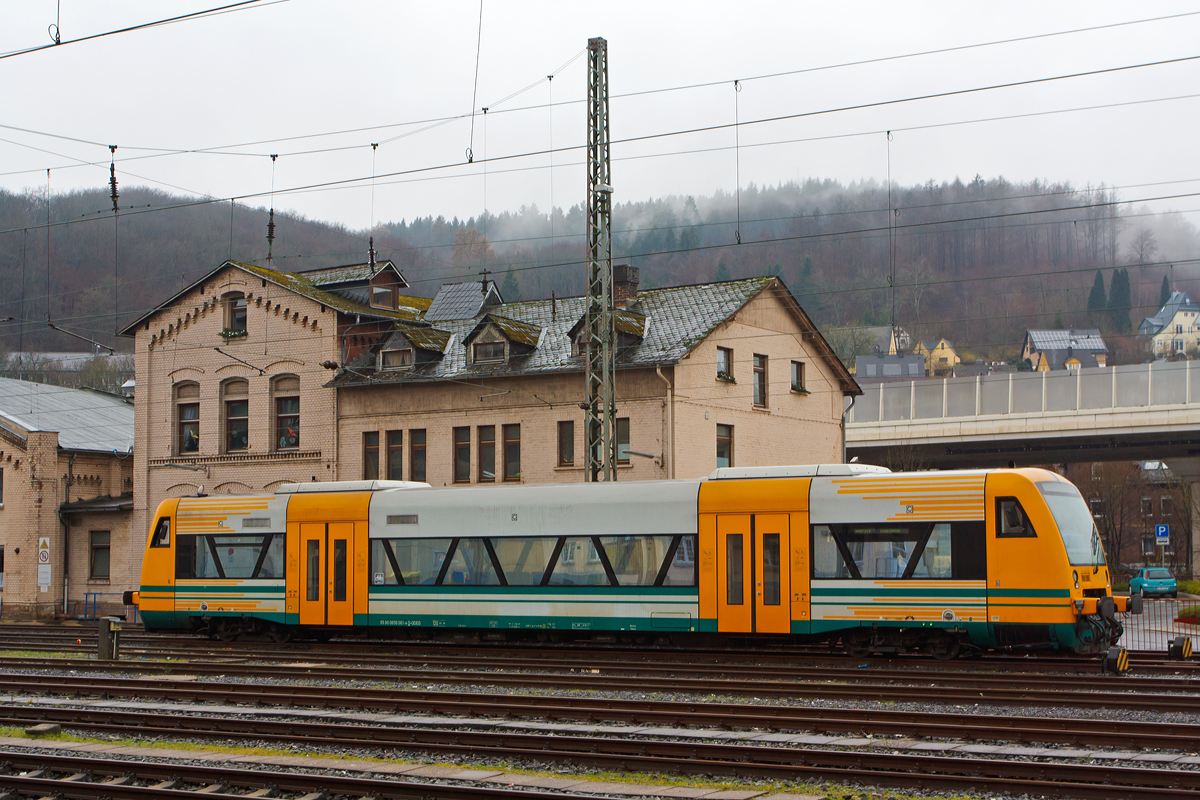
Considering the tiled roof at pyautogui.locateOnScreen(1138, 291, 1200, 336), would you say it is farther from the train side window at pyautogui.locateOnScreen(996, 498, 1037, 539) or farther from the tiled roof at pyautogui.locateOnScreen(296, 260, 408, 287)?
the train side window at pyautogui.locateOnScreen(996, 498, 1037, 539)

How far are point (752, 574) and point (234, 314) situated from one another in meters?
24.8

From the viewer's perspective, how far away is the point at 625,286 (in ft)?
121

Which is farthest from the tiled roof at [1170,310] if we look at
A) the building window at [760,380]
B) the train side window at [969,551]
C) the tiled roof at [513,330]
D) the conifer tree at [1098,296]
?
the train side window at [969,551]

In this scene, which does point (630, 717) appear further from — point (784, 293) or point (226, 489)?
point (226, 489)

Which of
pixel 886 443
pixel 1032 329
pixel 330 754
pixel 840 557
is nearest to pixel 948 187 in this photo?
pixel 1032 329

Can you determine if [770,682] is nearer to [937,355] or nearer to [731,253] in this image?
[731,253]

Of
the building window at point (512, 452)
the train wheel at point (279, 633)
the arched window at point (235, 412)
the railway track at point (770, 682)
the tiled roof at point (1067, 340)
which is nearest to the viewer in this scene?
the railway track at point (770, 682)

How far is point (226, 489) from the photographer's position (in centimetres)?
3888

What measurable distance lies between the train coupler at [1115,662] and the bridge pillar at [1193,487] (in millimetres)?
39534

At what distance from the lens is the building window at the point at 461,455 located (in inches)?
1396

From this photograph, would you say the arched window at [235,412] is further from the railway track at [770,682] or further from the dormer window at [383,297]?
the railway track at [770,682]

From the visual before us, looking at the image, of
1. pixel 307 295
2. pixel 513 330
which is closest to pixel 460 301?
pixel 307 295

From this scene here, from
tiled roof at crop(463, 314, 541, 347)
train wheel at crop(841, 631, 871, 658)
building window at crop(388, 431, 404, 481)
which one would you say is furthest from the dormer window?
train wheel at crop(841, 631, 871, 658)

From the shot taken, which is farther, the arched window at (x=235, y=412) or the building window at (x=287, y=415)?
the arched window at (x=235, y=412)
